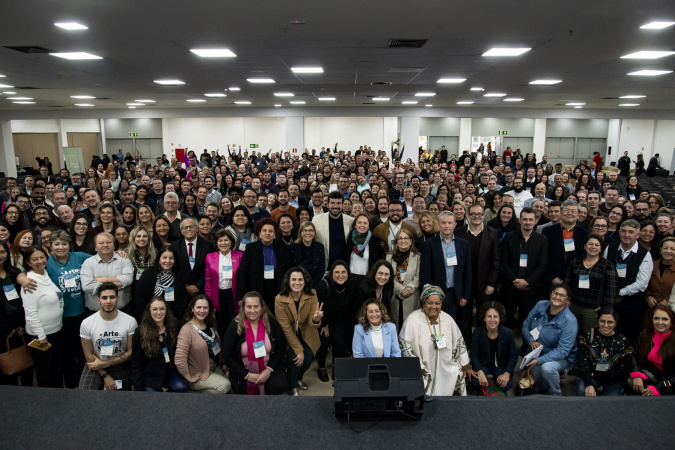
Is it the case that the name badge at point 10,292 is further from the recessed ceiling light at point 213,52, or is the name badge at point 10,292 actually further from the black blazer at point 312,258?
the recessed ceiling light at point 213,52

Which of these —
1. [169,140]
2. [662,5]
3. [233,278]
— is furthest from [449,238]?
[169,140]

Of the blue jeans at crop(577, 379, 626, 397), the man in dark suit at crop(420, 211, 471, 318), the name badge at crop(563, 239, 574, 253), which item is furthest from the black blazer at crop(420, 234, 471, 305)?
the blue jeans at crop(577, 379, 626, 397)

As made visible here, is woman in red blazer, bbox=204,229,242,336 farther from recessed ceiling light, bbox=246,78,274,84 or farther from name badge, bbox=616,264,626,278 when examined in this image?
recessed ceiling light, bbox=246,78,274,84

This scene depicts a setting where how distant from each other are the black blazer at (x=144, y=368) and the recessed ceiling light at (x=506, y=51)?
5240mm

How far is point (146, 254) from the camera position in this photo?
3.92 metres

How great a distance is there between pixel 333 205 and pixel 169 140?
19.5 m

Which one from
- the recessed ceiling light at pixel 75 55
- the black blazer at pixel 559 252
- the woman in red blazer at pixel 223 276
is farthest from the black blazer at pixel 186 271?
the recessed ceiling light at pixel 75 55

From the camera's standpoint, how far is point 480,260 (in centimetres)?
420

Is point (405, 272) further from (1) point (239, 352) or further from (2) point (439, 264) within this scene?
(1) point (239, 352)

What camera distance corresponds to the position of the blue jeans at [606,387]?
3.30m

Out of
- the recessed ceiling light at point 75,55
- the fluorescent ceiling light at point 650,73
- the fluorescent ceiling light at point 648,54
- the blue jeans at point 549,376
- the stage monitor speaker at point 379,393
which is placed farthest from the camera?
the fluorescent ceiling light at point 650,73

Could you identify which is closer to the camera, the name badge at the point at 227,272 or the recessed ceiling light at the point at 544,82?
the name badge at the point at 227,272

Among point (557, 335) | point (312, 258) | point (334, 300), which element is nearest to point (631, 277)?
point (557, 335)

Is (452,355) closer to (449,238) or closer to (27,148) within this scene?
(449,238)
